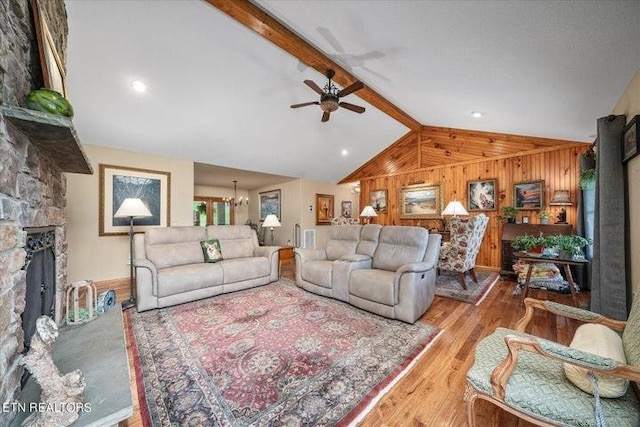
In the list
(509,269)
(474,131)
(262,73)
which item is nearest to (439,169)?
(474,131)

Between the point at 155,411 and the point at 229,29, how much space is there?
3334mm

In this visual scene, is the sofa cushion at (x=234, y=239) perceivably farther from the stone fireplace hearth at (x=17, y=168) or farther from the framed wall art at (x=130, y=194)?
the stone fireplace hearth at (x=17, y=168)

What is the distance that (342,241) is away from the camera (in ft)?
12.9

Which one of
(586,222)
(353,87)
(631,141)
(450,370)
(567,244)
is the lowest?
(450,370)

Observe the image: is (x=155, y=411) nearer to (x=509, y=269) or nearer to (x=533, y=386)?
(x=533, y=386)

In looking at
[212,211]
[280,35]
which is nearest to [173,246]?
[280,35]

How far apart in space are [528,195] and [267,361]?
217 inches

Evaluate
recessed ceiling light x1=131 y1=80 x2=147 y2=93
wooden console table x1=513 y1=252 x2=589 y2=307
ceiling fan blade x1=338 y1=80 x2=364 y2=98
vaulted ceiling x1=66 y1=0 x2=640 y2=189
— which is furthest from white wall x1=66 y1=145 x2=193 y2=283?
wooden console table x1=513 y1=252 x2=589 y2=307

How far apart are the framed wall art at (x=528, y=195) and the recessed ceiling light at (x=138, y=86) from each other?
654 centimetres

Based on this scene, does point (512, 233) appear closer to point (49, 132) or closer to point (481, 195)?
point (481, 195)

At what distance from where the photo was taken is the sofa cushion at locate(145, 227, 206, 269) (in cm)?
339

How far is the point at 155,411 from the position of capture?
1.44 metres

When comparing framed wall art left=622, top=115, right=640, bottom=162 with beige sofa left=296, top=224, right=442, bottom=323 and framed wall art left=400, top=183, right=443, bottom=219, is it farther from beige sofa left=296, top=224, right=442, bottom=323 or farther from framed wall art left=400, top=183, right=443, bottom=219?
framed wall art left=400, top=183, right=443, bottom=219

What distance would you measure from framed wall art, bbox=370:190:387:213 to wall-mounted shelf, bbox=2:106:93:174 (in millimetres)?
6361
